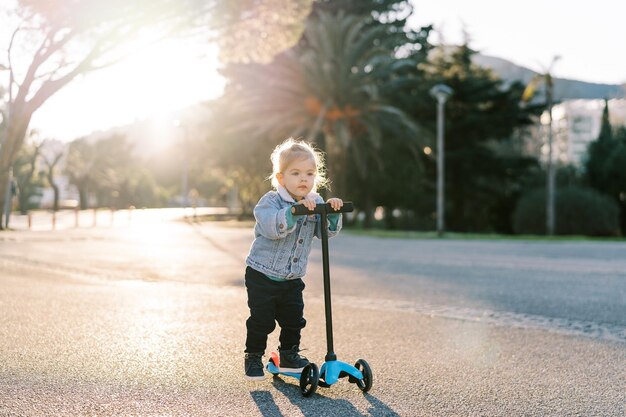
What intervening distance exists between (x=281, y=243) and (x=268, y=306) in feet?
1.15

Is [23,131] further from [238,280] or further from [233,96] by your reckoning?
[233,96]

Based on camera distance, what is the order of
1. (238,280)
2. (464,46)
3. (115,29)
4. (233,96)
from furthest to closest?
(464,46) → (233,96) → (115,29) → (238,280)

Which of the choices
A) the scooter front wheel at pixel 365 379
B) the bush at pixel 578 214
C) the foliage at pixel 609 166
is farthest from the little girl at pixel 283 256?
the foliage at pixel 609 166

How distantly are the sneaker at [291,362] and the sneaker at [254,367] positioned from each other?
0.45ft

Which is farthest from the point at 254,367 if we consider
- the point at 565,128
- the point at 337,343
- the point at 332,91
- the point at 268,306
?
the point at 565,128

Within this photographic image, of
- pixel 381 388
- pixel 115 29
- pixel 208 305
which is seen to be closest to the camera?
pixel 381 388

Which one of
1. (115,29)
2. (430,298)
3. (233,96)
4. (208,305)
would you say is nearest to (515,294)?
(430,298)

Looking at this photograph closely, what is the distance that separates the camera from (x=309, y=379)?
142 inches

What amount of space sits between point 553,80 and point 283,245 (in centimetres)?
3235

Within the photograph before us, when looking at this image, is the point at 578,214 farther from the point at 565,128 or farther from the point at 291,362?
the point at 291,362

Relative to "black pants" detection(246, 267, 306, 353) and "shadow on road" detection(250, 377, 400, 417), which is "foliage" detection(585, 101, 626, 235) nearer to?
"black pants" detection(246, 267, 306, 353)

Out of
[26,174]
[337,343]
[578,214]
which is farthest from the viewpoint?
[26,174]

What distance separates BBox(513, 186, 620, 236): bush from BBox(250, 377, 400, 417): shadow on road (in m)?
Result: 29.4

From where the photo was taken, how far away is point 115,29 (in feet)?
53.0
